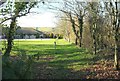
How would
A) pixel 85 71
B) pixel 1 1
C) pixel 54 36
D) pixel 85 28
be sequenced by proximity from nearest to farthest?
pixel 1 1, pixel 85 71, pixel 85 28, pixel 54 36

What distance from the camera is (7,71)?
29.5 ft

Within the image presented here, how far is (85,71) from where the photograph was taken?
1568cm

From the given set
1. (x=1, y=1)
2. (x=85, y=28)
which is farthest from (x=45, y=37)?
(x=1, y=1)

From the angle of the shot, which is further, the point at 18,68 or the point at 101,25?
the point at 101,25

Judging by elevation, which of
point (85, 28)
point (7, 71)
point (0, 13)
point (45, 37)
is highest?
point (0, 13)

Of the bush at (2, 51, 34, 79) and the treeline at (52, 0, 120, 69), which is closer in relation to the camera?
the bush at (2, 51, 34, 79)

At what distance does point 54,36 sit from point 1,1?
70.3 m

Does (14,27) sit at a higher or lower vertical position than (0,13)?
lower

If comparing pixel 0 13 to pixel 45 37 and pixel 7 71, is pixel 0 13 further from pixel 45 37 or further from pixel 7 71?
pixel 45 37

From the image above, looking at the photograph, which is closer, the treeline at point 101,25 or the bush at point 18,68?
the bush at point 18,68

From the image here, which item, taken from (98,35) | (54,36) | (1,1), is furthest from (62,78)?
(54,36)

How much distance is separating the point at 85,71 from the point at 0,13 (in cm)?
587

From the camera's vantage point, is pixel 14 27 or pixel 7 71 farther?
pixel 14 27

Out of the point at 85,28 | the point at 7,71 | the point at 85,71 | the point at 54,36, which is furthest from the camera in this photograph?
the point at 54,36
